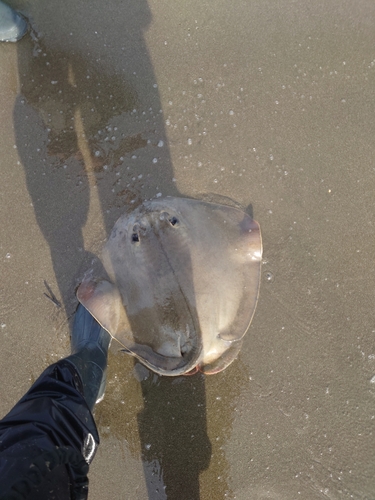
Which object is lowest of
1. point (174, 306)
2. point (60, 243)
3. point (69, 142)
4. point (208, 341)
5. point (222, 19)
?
point (208, 341)

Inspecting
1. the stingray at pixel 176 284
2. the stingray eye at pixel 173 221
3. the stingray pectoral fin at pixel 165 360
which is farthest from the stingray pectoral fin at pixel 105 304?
the stingray eye at pixel 173 221

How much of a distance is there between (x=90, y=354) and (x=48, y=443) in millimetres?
1168

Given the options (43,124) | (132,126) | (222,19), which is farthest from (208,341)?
(222,19)

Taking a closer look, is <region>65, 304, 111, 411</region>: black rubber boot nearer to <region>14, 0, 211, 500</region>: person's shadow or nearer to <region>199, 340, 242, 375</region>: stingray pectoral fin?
<region>14, 0, 211, 500</region>: person's shadow

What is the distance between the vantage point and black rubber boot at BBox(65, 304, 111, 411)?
2908 millimetres

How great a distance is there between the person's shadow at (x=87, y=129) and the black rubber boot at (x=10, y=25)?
0.36ft

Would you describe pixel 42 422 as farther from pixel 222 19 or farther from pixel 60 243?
→ pixel 222 19

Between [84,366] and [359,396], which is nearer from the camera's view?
[84,366]

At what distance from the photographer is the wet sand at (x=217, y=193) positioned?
3.43 m

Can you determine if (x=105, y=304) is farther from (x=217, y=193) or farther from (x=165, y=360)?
(x=217, y=193)

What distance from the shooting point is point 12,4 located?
3600mm

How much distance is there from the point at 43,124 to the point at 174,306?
7.44 feet

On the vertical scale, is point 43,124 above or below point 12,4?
below

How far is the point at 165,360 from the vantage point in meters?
3.02
